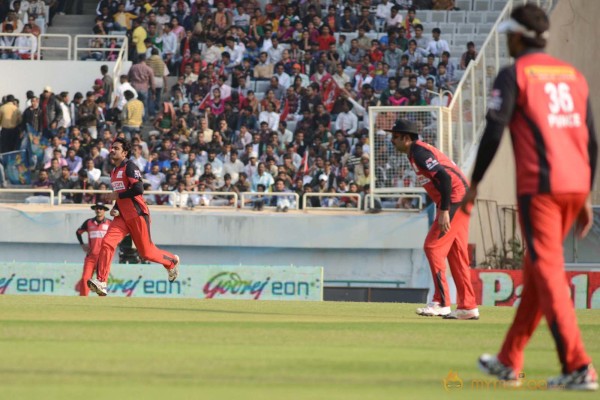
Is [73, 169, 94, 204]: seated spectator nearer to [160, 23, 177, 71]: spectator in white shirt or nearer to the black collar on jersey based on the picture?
[160, 23, 177, 71]: spectator in white shirt

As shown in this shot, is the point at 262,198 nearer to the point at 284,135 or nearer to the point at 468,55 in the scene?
the point at 284,135

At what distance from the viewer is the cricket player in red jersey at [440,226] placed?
41.8ft

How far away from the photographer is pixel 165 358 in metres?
8.39

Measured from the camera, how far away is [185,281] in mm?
24422

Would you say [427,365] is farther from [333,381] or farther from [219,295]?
[219,295]

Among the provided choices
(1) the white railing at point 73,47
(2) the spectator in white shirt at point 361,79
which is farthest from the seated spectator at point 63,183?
(2) the spectator in white shirt at point 361,79

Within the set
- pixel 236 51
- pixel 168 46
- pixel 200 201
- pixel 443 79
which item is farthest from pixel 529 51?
pixel 168 46

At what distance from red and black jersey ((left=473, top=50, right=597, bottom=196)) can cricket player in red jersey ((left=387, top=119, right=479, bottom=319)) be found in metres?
4.86

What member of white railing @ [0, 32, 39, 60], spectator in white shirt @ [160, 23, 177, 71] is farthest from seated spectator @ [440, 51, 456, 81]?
white railing @ [0, 32, 39, 60]

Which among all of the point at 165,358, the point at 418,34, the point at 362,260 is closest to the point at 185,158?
the point at 362,260

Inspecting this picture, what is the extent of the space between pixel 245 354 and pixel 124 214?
334 inches

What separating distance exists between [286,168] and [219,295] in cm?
485

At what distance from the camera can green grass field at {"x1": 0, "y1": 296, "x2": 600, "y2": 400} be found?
23.3 ft

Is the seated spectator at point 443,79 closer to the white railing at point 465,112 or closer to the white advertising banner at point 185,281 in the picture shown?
the white railing at point 465,112
